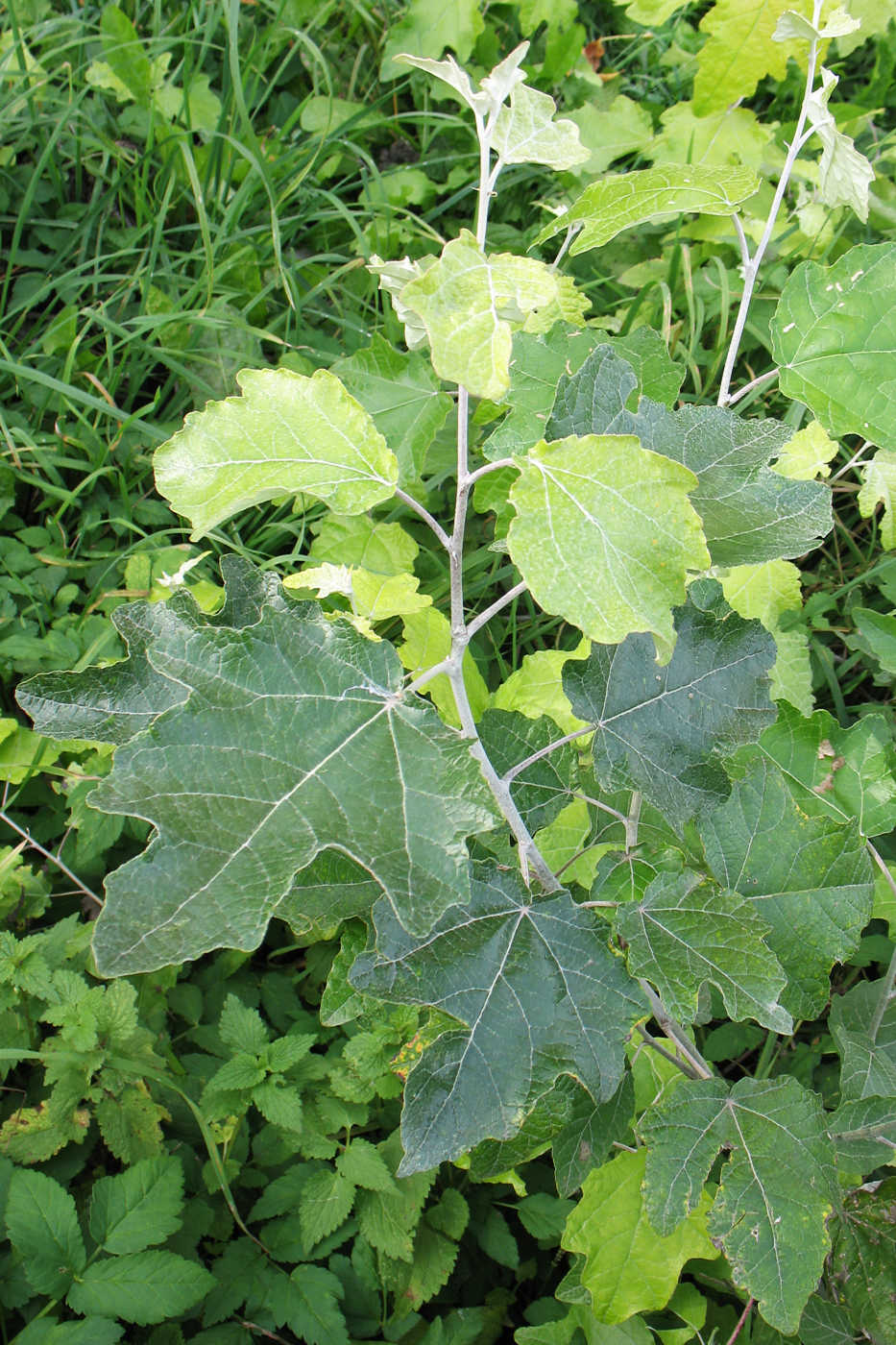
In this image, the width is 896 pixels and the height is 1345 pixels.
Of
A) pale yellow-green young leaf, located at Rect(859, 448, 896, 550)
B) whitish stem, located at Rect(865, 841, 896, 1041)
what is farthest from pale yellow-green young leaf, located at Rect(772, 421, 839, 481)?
whitish stem, located at Rect(865, 841, 896, 1041)

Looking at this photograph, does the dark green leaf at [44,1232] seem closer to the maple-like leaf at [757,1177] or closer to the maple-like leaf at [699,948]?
the maple-like leaf at [757,1177]

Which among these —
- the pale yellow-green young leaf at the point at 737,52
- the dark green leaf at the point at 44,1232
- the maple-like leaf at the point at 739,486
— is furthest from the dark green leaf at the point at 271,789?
the pale yellow-green young leaf at the point at 737,52

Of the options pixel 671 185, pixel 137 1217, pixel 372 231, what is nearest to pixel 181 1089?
pixel 137 1217

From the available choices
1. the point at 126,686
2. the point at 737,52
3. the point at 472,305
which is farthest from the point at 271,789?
the point at 737,52

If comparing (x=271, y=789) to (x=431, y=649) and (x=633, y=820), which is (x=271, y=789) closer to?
(x=633, y=820)

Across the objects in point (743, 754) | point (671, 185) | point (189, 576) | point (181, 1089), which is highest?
point (671, 185)

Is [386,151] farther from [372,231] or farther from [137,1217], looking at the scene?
[137,1217]

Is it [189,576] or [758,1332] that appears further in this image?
[189,576]
